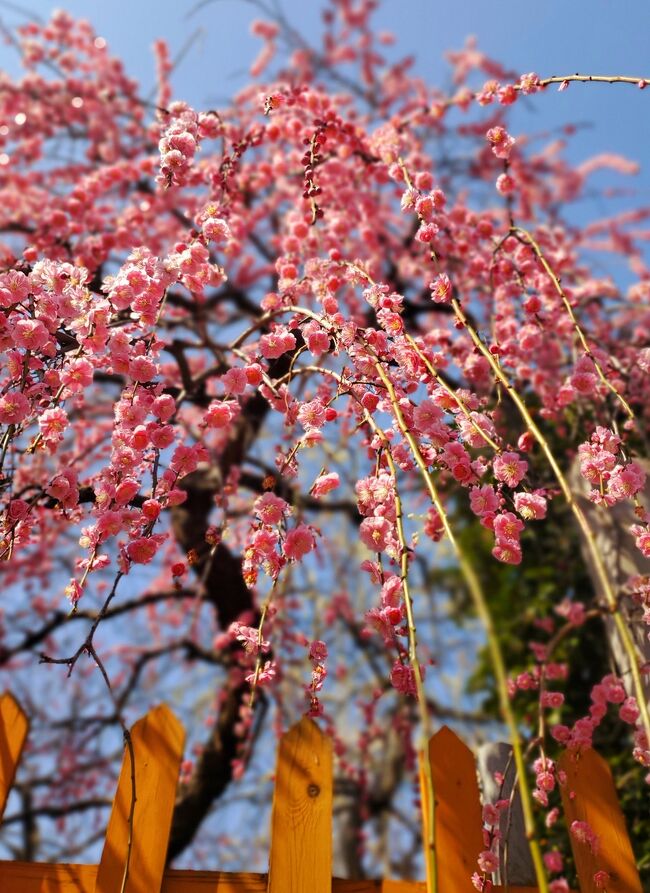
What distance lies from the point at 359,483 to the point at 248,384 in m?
0.44

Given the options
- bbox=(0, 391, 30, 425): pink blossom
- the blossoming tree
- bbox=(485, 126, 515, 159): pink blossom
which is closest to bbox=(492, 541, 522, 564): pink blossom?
the blossoming tree

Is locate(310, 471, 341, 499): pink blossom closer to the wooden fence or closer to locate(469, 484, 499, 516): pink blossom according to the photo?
locate(469, 484, 499, 516): pink blossom

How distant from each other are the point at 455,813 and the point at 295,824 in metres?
0.34

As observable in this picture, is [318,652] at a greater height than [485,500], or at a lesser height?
lesser

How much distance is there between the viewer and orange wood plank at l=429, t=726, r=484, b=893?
1366 mm

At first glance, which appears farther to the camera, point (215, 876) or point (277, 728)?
point (277, 728)

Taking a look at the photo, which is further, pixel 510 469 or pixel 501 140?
pixel 501 140

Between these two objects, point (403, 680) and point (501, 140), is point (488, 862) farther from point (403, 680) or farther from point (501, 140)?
point (501, 140)

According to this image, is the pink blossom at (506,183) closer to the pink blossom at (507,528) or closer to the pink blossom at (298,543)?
the pink blossom at (507,528)

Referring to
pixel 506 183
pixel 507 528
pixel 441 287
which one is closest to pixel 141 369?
pixel 441 287

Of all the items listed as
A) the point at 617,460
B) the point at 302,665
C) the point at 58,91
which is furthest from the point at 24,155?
the point at 617,460

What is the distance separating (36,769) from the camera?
5598 millimetres

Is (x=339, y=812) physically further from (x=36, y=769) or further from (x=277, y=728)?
(x=36, y=769)

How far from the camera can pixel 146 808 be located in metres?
1.39
